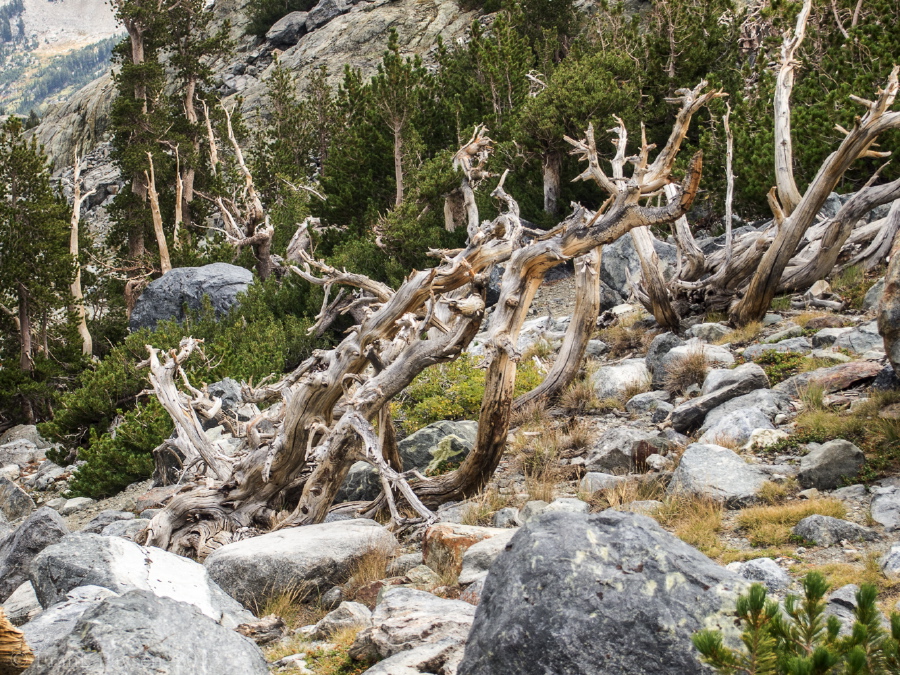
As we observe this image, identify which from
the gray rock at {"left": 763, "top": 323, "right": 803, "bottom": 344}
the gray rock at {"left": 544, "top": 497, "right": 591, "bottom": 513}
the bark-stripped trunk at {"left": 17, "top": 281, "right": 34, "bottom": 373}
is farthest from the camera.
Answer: the bark-stripped trunk at {"left": 17, "top": 281, "right": 34, "bottom": 373}

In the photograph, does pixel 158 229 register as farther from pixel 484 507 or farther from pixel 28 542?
pixel 484 507

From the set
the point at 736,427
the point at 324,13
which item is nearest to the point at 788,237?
the point at 736,427

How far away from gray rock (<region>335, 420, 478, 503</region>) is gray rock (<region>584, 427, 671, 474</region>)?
1.45m

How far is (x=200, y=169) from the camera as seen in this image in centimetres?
3070

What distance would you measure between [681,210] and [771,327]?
4.98 metres

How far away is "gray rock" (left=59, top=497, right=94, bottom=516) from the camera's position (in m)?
12.5

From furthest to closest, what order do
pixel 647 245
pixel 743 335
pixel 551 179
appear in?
pixel 551 179 < pixel 647 245 < pixel 743 335

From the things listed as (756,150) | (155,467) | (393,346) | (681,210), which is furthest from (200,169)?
(681,210)

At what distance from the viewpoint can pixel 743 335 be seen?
416 inches

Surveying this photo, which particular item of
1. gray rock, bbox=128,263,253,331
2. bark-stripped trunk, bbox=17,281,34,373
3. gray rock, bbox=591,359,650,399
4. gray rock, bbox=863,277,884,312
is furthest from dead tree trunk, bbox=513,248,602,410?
bark-stripped trunk, bbox=17,281,34,373

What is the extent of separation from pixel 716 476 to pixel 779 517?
84 cm

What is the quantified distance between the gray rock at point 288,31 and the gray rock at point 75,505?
46.9m

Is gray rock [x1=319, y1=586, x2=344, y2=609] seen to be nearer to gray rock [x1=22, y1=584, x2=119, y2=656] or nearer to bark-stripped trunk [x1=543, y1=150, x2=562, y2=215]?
gray rock [x1=22, y1=584, x2=119, y2=656]

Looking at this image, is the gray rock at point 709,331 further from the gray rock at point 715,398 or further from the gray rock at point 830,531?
the gray rock at point 830,531
